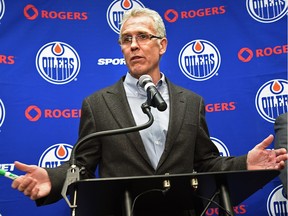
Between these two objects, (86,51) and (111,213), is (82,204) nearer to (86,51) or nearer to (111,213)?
(111,213)

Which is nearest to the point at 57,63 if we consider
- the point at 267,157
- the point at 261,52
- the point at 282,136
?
the point at 261,52

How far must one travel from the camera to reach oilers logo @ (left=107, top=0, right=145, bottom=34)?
312cm

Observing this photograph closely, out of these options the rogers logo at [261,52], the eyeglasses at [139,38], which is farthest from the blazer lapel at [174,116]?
the rogers logo at [261,52]

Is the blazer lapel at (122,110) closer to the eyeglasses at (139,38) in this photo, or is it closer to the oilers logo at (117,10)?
the eyeglasses at (139,38)

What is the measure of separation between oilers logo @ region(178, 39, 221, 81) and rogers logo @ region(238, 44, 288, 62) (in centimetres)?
17

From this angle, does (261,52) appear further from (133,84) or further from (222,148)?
(133,84)

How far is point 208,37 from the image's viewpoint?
3127mm

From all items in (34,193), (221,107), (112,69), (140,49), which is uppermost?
(112,69)

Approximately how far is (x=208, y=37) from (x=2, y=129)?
1.63 m

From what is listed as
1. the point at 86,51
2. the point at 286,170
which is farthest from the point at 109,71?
the point at 286,170

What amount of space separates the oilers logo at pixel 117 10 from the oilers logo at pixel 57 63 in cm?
38

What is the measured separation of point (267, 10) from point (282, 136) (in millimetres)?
1065

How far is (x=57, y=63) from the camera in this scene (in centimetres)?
292

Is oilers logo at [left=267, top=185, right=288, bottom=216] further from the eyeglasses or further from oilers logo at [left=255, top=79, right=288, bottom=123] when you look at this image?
the eyeglasses
